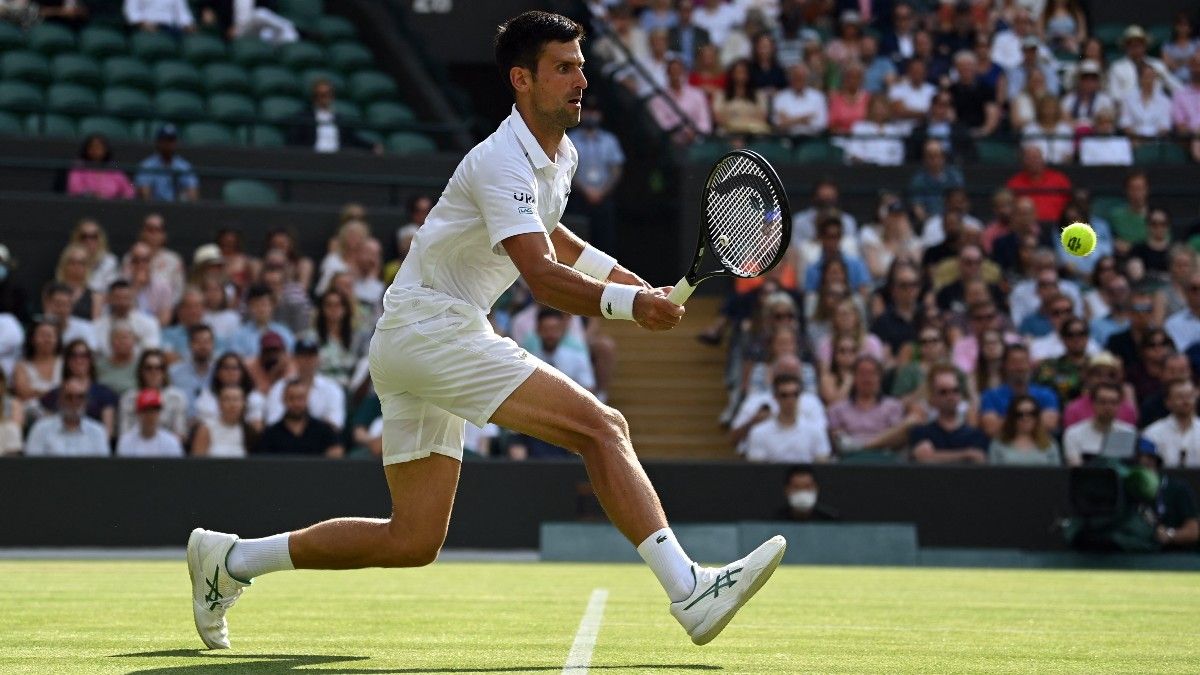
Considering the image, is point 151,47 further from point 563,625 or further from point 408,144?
point 563,625

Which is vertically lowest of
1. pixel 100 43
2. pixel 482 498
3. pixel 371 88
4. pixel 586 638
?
pixel 482 498

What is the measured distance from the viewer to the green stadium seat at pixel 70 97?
704 inches

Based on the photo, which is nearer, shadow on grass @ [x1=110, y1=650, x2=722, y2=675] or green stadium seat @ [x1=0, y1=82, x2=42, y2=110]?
shadow on grass @ [x1=110, y1=650, x2=722, y2=675]

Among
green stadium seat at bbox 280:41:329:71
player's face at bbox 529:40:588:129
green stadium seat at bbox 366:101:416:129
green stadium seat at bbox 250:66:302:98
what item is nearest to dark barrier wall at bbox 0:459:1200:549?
green stadium seat at bbox 366:101:416:129

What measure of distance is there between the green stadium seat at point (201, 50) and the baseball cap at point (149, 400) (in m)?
6.16

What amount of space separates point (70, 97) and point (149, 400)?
531cm

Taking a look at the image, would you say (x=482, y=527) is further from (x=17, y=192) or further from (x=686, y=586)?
(x=686, y=586)

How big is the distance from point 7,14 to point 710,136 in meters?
7.07

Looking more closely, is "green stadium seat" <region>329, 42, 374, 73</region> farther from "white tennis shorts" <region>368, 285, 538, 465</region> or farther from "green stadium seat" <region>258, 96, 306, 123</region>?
"white tennis shorts" <region>368, 285, 538, 465</region>

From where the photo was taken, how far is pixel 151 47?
746 inches

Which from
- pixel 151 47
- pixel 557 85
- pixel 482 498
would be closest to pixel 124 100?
pixel 151 47

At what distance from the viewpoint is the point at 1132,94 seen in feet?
64.0

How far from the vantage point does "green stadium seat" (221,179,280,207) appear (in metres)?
17.2

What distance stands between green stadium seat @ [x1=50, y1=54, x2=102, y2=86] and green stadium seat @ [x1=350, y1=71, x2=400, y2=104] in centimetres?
265
